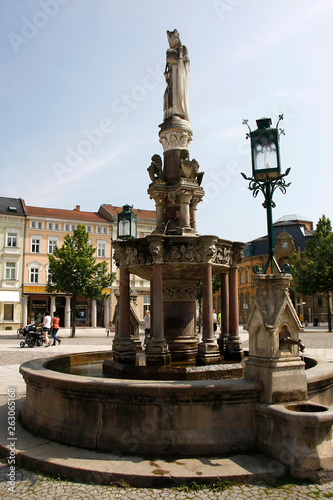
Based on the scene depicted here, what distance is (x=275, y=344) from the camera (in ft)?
16.0

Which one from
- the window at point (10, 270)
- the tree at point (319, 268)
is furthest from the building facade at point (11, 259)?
the tree at point (319, 268)

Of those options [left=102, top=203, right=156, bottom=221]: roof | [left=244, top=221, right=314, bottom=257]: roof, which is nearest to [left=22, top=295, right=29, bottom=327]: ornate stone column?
[left=102, top=203, right=156, bottom=221]: roof

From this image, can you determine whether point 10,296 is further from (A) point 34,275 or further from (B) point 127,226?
(B) point 127,226

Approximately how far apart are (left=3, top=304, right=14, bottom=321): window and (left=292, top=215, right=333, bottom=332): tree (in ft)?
97.2

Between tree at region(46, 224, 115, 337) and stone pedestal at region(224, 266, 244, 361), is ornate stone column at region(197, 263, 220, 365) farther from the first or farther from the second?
tree at region(46, 224, 115, 337)

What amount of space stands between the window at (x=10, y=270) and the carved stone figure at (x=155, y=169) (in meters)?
41.8

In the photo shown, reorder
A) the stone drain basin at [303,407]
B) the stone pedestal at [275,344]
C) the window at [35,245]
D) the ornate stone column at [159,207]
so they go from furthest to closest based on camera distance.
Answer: the window at [35,245], the ornate stone column at [159,207], the stone pedestal at [275,344], the stone drain basin at [303,407]

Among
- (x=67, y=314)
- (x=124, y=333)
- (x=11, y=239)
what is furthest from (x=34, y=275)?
(x=124, y=333)

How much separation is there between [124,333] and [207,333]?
1579mm

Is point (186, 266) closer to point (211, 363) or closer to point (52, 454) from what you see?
point (211, 363)

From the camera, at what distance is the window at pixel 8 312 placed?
147ft

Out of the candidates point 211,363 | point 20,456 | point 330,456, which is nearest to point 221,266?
point 211,363

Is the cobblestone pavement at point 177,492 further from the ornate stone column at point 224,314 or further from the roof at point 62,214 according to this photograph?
the roof at point 62,214

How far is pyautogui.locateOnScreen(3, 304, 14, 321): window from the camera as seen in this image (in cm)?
4484
